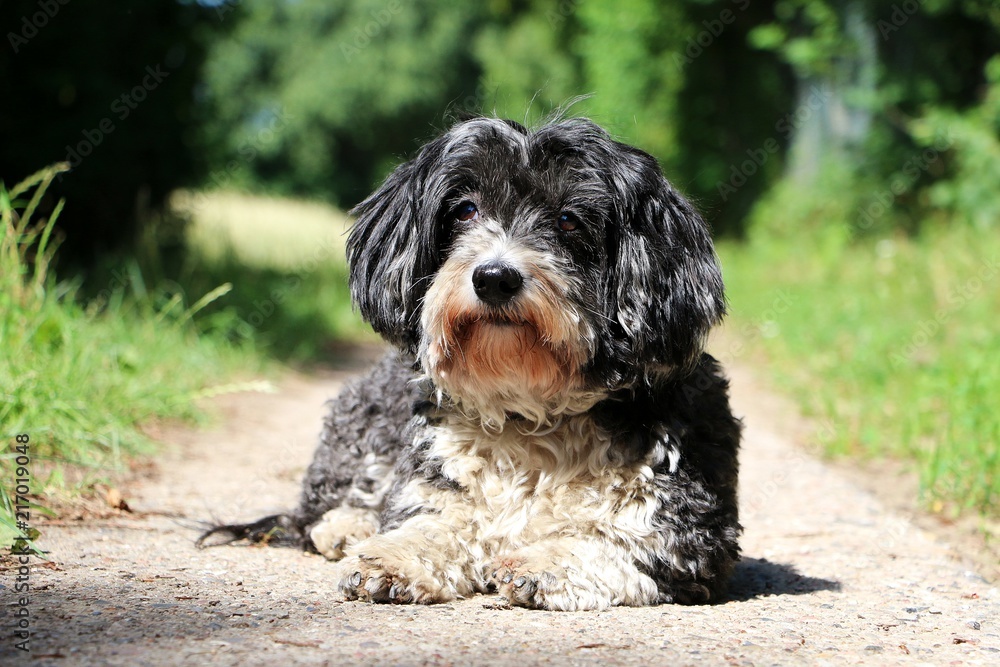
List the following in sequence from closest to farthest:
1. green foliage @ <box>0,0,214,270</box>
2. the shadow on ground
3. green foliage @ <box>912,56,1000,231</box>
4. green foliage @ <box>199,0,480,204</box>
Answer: the shadow on ground < green foliage @ <box>0,0,214,270</box> < green foliage @ <box>912,56,1000,231</box> < green foliage @ <box>199,0,480,204</box>

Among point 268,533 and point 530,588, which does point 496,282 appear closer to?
point 530,588

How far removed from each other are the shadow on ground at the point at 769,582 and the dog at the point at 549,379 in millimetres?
351

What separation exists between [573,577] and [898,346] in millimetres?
5712

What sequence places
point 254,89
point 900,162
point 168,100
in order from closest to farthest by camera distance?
point 168,100, point 900,162, point 254,89

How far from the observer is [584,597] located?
3.14 meters

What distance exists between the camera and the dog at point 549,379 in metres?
3.18

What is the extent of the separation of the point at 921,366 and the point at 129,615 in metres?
6.30

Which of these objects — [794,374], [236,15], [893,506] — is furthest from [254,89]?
[893,506]

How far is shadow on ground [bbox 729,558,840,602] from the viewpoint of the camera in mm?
3674

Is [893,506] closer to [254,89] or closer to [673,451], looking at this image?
[673,451]

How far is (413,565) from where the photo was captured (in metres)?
3.14

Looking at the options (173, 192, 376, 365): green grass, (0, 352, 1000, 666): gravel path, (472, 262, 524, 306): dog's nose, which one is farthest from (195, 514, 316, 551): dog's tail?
(173, 192, 376, 365): green grass

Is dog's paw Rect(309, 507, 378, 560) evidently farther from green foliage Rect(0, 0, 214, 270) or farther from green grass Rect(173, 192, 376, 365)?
green foliage Rect(0, 0, 214, 270)

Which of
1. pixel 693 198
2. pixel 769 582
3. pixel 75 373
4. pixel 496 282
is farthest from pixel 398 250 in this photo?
pixel 75 373
